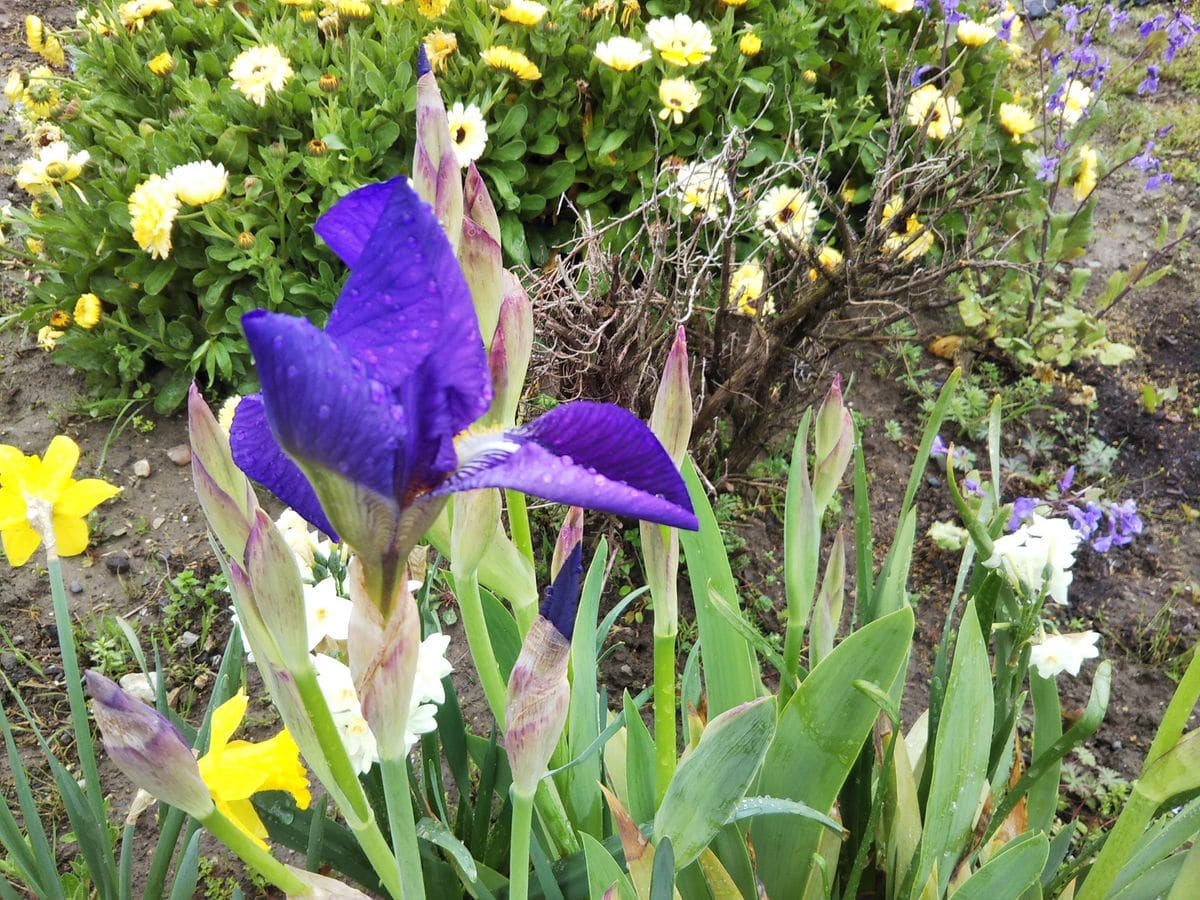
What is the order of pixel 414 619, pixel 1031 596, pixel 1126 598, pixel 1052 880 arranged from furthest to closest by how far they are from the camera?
pixel 1126 598 → pixel 1052 880 → pixel 1031 596 → pixel 414 619

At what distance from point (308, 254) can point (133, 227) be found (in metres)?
0.41

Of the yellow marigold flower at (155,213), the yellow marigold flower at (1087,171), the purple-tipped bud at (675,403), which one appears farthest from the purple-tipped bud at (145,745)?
the yellow marigold flower at (1087,171)

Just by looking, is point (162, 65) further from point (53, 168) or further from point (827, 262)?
point (827, 262)

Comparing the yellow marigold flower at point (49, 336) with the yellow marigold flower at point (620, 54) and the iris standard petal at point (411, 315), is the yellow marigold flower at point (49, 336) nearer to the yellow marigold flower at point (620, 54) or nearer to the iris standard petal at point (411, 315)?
the yellow marigold flower at point (620, 54)

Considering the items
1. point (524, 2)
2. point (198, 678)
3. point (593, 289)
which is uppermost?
point (524, 2)

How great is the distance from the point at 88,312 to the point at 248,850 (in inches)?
81.0

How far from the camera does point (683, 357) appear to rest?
666mm

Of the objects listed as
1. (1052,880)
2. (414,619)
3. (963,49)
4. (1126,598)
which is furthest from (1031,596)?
(963,49)

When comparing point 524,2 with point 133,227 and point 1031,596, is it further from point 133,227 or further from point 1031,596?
point 1031,596

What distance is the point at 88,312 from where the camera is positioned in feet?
7.32

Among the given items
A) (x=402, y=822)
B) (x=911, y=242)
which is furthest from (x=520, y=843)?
(x=911, y=242)

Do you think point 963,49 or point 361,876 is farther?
point 963,49

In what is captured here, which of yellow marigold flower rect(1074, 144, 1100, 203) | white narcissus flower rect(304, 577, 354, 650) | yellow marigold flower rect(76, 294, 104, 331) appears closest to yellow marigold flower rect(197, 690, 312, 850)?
white narcissus flower rect(304, 577, 354, 650)

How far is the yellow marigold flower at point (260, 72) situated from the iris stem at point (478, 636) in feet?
6.20
